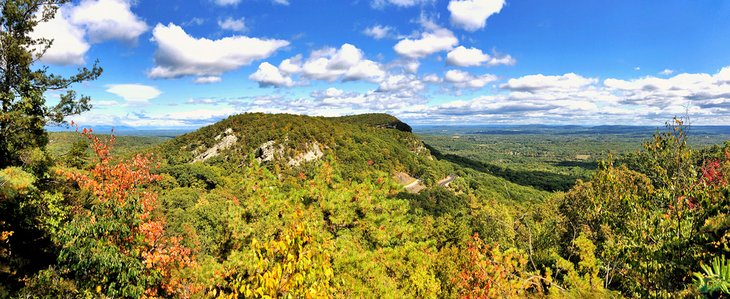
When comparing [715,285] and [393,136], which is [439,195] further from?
[715,285]

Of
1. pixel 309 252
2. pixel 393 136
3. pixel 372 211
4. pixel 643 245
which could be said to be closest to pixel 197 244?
pixel 372 211

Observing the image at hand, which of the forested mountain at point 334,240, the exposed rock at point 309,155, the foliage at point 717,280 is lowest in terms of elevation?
the exposed rock at point 309,155

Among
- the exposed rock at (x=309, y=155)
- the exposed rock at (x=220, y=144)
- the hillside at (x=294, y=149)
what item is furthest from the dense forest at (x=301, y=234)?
the exposed rock at (x=220, y=144)

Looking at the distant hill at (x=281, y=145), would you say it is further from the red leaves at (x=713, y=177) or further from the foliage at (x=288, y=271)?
the foliage at (x=288, y=271)

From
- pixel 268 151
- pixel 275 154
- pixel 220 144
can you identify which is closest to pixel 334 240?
pixel 275 154

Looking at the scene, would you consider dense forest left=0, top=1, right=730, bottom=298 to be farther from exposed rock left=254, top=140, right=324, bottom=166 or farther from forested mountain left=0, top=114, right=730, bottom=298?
exposed rock left=254, top=140, right=324, bottom=166

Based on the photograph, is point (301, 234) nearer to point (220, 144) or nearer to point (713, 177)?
point (713, 177)

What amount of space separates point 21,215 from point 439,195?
92289 millimetres

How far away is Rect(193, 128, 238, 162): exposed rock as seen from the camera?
92.7 m

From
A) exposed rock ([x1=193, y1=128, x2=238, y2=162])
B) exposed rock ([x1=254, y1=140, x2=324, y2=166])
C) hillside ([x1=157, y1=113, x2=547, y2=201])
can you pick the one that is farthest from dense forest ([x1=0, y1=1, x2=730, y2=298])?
exposed rock ([x1=193, y1=128, x2=238, y2=162])

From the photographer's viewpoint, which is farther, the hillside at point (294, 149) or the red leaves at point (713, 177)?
the hillside at point (294, 149)

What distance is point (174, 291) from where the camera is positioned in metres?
14.7

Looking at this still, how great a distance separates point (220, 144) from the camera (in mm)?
96562

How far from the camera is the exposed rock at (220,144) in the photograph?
9269 cm
